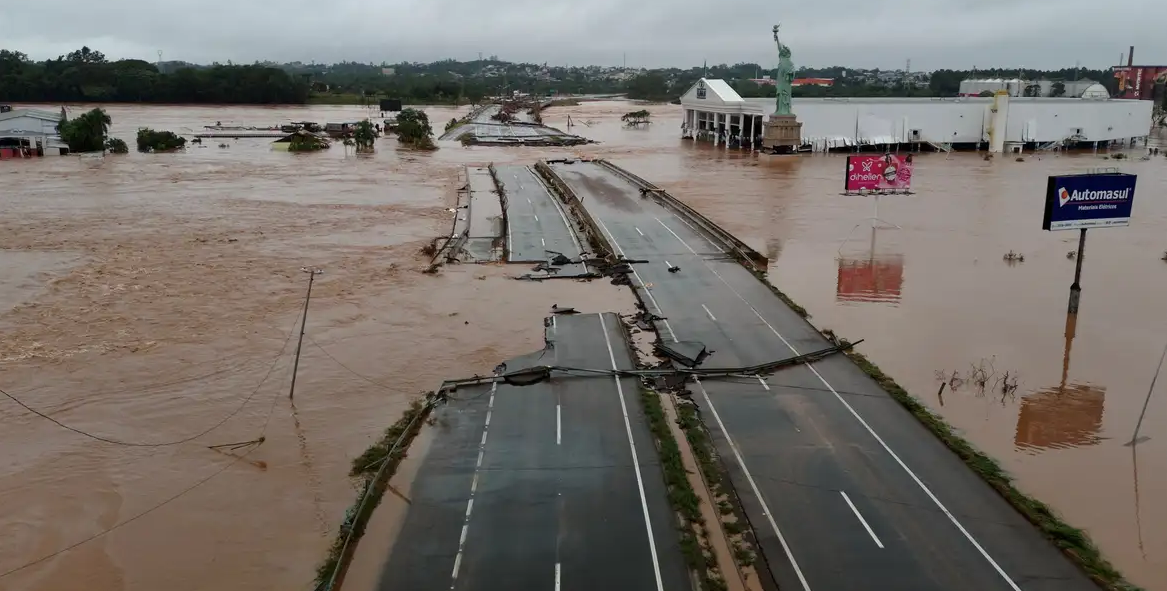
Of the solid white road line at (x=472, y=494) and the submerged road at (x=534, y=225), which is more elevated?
the submerged road at (x=534, y=225)

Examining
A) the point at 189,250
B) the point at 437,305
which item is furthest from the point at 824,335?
the point at 189,250

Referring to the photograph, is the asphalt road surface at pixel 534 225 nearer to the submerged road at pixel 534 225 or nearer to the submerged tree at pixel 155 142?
the submerged road at pixel 534 225

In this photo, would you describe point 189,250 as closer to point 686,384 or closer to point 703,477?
point 686,384

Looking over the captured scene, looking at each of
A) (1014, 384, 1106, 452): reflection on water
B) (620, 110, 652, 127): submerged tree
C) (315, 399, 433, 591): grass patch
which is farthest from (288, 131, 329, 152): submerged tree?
(1014, 384, 1106, 452): reflection on water

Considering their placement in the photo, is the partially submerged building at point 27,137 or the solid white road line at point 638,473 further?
the partially submerged building at point 27,137

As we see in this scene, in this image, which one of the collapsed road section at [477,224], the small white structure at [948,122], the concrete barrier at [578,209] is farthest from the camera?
the small white structure at [948,122]

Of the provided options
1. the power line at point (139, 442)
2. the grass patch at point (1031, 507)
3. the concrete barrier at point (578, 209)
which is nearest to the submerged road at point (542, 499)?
the power line at point (139, 442)
